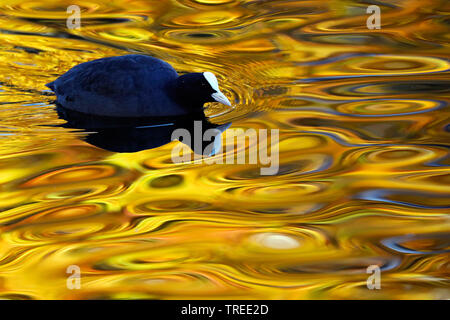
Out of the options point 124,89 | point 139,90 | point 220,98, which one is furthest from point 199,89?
point 124,89

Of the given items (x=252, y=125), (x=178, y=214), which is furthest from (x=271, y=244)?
(x=252, y=125)

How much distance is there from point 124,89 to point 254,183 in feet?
5.51

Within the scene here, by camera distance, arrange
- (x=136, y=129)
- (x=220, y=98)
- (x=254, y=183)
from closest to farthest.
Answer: (x=254, y=183) < (x=136, y=129) < (x=220, y=98)


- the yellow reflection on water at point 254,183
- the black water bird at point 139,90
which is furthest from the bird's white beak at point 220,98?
the yellow reflection on water at point 254,183

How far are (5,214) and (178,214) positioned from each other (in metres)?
0.98

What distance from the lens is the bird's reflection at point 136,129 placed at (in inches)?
206

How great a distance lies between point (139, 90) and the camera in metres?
5.79

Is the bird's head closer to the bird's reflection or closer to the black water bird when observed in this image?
the black water bird

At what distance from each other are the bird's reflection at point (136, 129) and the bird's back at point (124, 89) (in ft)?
0.21

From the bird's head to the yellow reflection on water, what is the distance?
194 mm

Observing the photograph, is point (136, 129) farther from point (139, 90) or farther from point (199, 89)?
point (199, 89)

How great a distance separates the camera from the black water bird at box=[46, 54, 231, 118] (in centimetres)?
577

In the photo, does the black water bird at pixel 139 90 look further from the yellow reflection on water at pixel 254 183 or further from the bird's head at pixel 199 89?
the yellow reflection on water at pixel 254 183

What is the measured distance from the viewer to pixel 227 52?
7.26 meters
